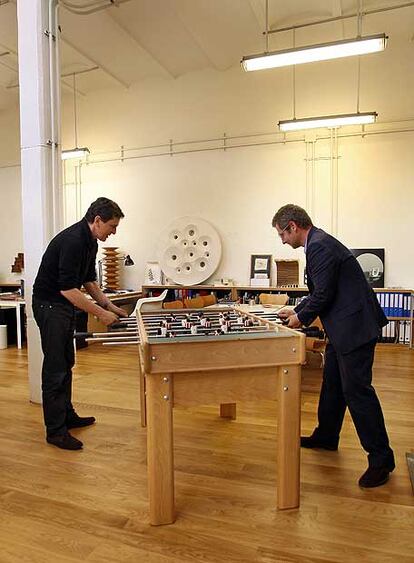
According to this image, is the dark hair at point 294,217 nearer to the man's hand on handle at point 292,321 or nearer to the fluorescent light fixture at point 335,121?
the man's hand on handle at point 292,321

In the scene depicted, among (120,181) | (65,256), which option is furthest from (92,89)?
(65,256)

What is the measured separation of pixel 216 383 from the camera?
1.94 meters

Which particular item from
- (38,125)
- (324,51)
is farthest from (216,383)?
(324,51)

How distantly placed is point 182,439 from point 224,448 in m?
0.30

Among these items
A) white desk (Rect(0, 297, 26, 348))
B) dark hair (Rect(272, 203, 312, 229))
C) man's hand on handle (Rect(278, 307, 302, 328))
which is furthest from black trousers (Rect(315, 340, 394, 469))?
white desk (Rect(0, 297, 26, 348))

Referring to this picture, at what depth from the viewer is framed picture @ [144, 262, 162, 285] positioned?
22.7 feet

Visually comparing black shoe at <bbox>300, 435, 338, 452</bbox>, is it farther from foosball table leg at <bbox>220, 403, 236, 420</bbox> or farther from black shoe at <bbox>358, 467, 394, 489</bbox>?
foosball table leg at <bbox>220, 403, 236, 420</bbox>

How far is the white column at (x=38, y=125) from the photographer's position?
3426 mm

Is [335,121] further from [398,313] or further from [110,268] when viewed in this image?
[110,268]

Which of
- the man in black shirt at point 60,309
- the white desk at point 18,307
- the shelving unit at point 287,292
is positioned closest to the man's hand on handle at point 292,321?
the man in black shirt at point 60,309

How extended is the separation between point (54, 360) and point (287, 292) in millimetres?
3994

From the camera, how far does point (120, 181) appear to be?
722 centimetres

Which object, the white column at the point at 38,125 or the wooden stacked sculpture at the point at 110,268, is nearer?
the white column at the point at 38,125

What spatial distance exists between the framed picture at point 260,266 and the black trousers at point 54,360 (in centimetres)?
399
